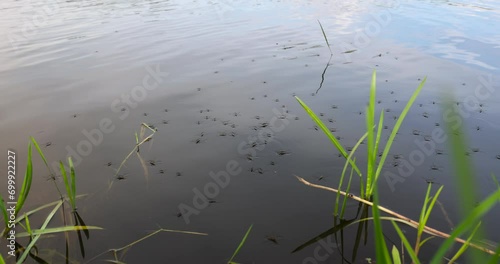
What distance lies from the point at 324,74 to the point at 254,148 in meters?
4.98

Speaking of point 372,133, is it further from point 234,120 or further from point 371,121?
point 234,120

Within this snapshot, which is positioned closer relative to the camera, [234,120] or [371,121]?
[371,121]

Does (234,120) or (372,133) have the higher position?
(372,133)

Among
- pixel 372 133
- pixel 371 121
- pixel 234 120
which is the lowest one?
pixel 234 120

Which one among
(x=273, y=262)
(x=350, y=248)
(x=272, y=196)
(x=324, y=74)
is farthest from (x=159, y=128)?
(x=324, y=74)

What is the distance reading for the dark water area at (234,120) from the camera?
4.38m

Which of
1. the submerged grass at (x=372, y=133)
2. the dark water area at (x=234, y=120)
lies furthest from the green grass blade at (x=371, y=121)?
the dark water area at (x=234, y=120)

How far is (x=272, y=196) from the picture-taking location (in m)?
4.98

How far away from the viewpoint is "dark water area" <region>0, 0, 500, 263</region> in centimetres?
438

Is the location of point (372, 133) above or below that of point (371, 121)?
below

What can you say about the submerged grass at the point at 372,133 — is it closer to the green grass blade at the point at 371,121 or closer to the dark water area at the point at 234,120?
the green grass blade at the point at 371,121

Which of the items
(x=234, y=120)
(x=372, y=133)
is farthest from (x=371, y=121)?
(x=234, y=120)

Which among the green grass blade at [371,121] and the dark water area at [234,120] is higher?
A: the green grass blade at [371,121]

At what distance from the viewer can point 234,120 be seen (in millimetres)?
7336
